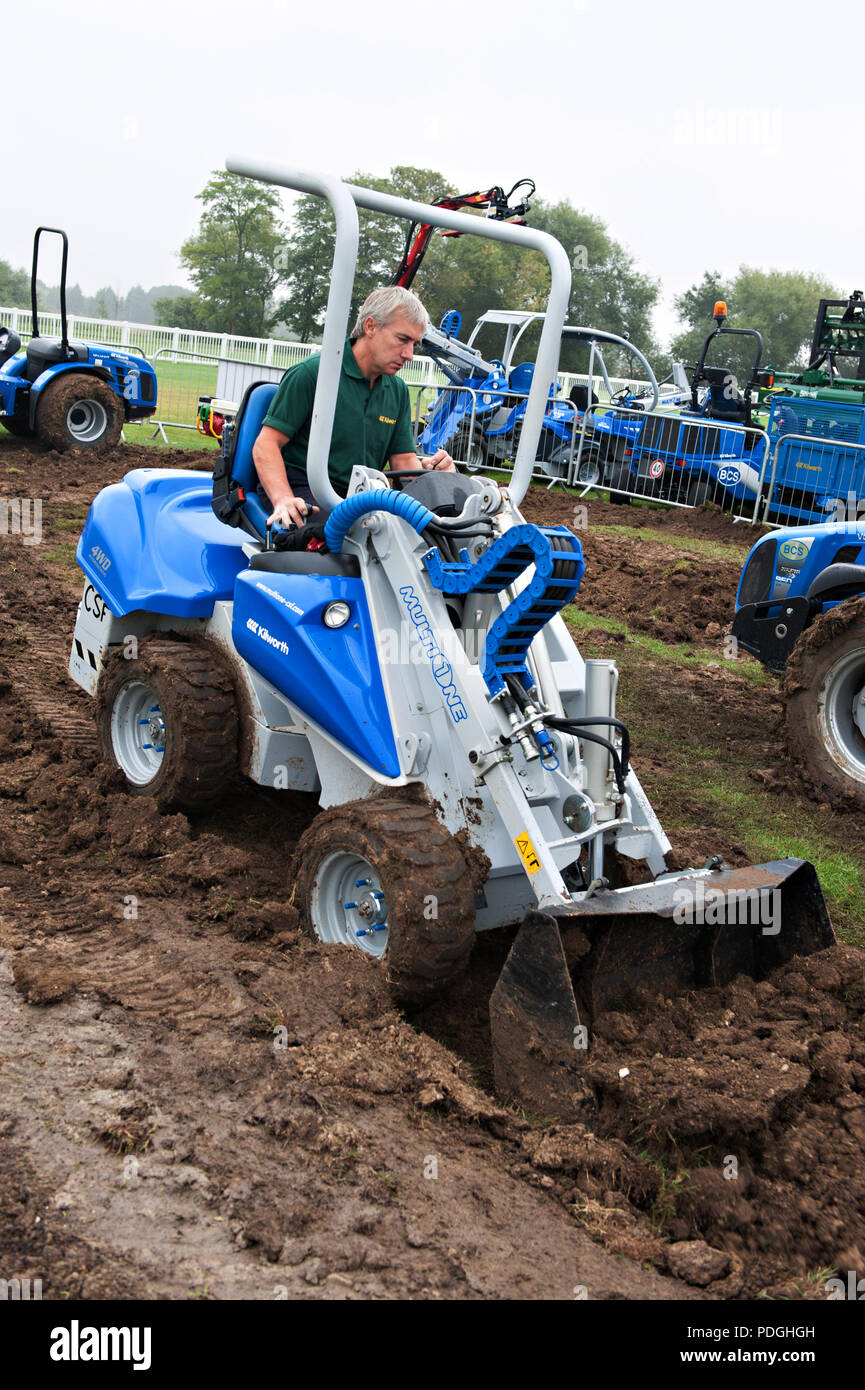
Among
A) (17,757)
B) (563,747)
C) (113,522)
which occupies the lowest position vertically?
(17,757)

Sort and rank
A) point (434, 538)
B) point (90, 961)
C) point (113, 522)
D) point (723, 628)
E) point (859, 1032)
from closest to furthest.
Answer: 1. point (859, 1032)
2. point (90, 961)
3. point (434, 538)
4. point (113, 522)
5. point (723, 628)

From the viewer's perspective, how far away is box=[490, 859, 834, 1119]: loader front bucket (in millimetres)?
3385

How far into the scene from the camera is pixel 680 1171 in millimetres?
3201

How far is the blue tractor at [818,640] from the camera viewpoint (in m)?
6.47

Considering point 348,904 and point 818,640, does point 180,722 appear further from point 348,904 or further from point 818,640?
point 818,640

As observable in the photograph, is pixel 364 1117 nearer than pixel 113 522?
Yes

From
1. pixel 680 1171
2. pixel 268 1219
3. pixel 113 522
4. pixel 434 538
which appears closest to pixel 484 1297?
→ pixel 268 1219

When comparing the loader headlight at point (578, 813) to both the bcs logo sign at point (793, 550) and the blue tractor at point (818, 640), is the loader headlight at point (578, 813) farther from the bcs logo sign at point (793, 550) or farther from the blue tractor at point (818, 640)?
the bcs logo sign at point (793, 550)

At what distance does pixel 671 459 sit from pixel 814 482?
2.55 metres

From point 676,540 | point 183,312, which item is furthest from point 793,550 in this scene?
point 183,312

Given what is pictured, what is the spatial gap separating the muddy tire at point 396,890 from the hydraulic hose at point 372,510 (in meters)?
0.99

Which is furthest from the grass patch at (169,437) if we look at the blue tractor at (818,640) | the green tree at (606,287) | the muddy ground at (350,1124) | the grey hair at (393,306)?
the green tree at (606,287)
